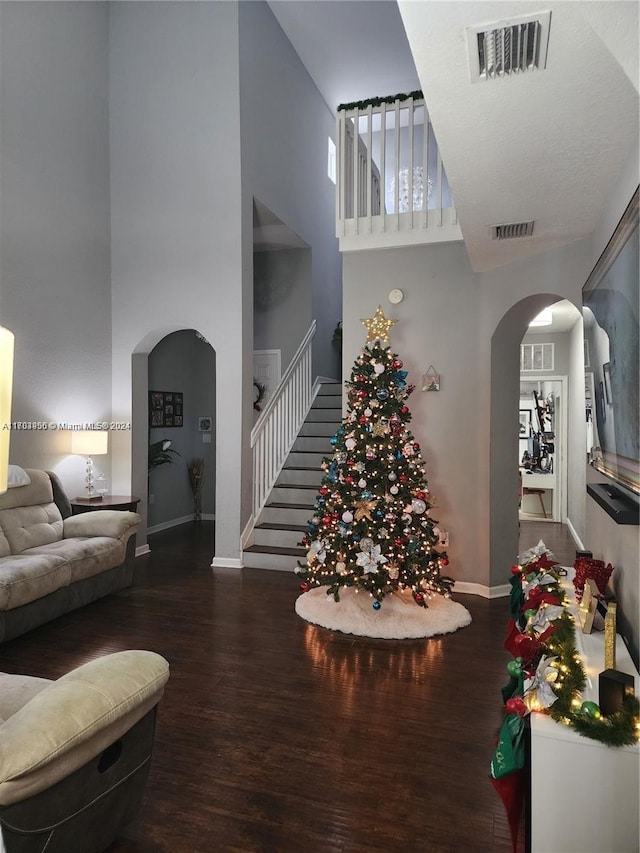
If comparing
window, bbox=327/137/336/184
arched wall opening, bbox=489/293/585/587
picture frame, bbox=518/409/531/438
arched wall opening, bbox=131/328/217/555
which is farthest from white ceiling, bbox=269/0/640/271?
window, bbox=327/137/336/184

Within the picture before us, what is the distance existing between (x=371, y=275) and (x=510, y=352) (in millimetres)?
1463

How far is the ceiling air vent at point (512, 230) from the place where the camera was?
3.67 m

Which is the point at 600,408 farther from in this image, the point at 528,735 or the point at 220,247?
the point at 220,247

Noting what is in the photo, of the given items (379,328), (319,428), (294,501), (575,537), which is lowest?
(575,537)

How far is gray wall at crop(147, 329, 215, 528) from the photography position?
7.75m

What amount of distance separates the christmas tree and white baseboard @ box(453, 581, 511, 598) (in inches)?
26.0

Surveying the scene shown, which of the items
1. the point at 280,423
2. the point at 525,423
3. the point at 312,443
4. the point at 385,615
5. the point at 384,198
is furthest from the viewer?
the point at 525,423

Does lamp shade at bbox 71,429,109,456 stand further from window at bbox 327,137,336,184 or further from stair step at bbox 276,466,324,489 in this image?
window at bbox 327,137,336,184

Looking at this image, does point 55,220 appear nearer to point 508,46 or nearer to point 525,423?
point 508,46

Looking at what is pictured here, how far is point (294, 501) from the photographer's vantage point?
6.31 metres

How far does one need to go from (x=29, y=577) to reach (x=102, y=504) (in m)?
1.65

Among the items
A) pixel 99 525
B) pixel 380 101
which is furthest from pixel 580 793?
pixel 380 101

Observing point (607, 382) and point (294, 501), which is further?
point (294, 501)

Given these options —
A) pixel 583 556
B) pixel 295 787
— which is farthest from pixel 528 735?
pixel 583 556
